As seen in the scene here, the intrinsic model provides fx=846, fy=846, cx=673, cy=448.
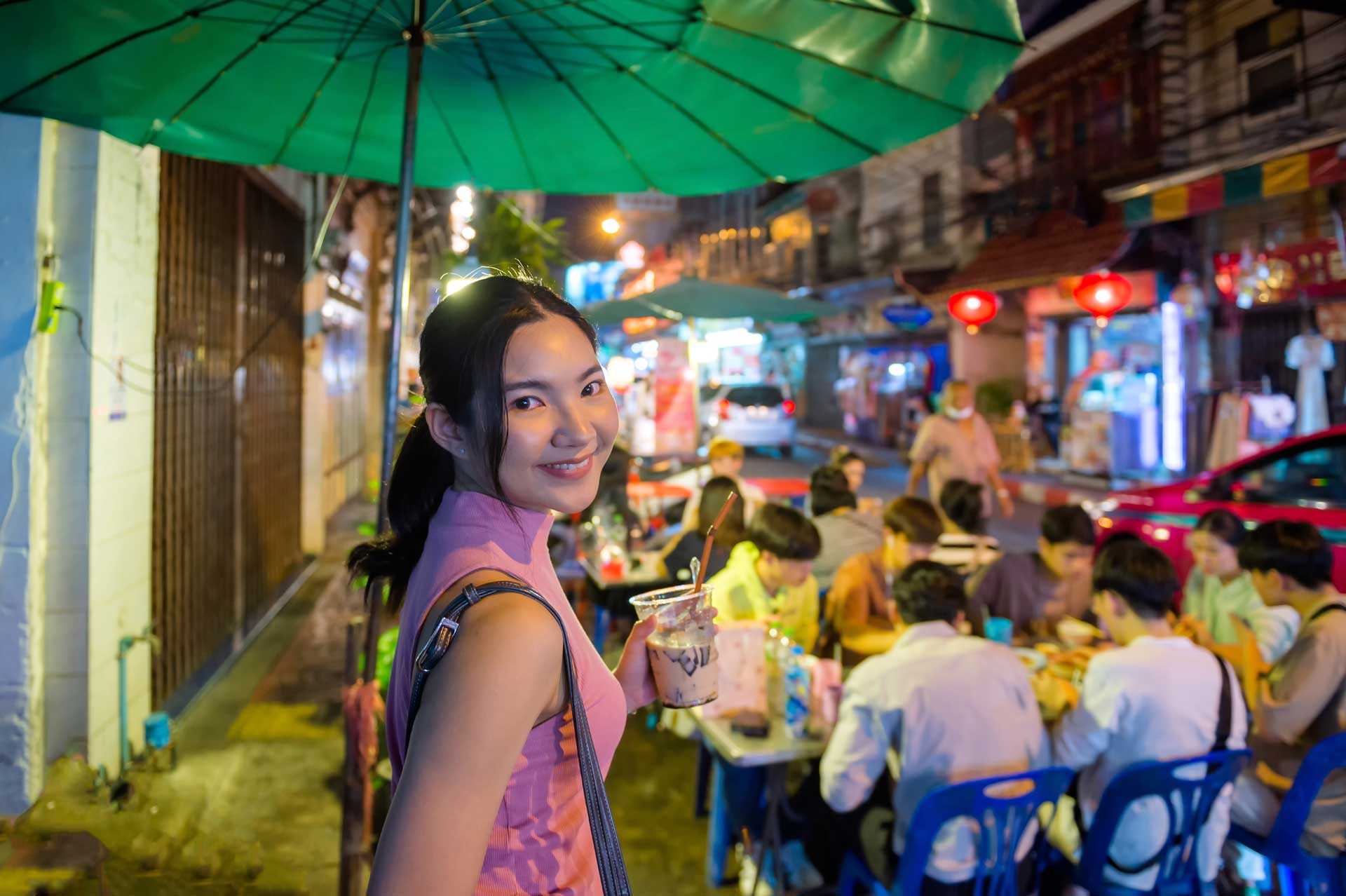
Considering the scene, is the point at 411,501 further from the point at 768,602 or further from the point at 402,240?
the point at 768,602

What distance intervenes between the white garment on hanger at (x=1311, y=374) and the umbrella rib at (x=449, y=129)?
12.6 metres

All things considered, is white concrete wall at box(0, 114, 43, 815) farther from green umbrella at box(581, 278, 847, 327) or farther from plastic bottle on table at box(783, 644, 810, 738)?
green umbrella at box(581, 278, 847, 327)

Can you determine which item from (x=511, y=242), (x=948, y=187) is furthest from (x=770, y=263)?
(x=511, y=242)

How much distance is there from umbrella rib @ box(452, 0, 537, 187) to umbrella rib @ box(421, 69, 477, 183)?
0.70 feet

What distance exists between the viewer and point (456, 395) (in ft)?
4.54

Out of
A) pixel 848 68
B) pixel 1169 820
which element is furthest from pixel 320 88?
pixel 1169 820

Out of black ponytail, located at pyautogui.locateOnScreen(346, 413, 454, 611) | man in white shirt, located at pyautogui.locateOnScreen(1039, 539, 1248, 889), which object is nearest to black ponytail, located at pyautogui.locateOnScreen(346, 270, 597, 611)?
black ponytail, located at pyautogui.locateOnScreen(346, 413, 454, 611)

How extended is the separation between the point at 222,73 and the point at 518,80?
0.86 meters

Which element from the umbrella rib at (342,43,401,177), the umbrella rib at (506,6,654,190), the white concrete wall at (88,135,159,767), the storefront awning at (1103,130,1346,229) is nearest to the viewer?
the umbrella rib at (506,6,654,190)

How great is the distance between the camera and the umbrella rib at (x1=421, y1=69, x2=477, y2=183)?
2.82 metres

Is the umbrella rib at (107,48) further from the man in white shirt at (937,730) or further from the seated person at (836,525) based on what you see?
the seated person at (836,525)

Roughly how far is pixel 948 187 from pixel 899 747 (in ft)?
68.3

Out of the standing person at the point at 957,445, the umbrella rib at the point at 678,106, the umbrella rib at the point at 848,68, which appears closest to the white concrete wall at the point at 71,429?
the umbrella rib at the point at 678,106

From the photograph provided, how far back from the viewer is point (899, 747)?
2906 mm
